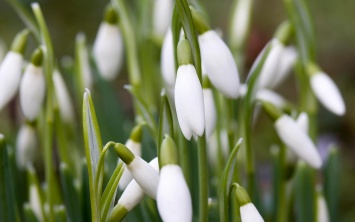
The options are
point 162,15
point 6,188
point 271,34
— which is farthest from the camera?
point 271,34

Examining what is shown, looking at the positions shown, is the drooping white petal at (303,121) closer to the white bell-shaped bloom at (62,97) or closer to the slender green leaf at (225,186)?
the slender green leaf at (225,186)

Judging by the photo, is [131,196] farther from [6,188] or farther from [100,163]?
[6,188]

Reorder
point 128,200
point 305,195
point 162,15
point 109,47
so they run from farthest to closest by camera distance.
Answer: point 162,15 → point 109,47 → point 305,195 → point 128,200

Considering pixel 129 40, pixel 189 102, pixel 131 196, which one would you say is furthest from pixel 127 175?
pixel 129 40

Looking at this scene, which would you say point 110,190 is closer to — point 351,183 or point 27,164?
point 27,164

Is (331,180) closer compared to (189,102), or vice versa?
(189,102)

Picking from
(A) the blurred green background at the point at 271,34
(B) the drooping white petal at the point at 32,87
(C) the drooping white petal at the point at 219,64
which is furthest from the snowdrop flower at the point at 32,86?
(A) the blurred green background at the point at 271,34
